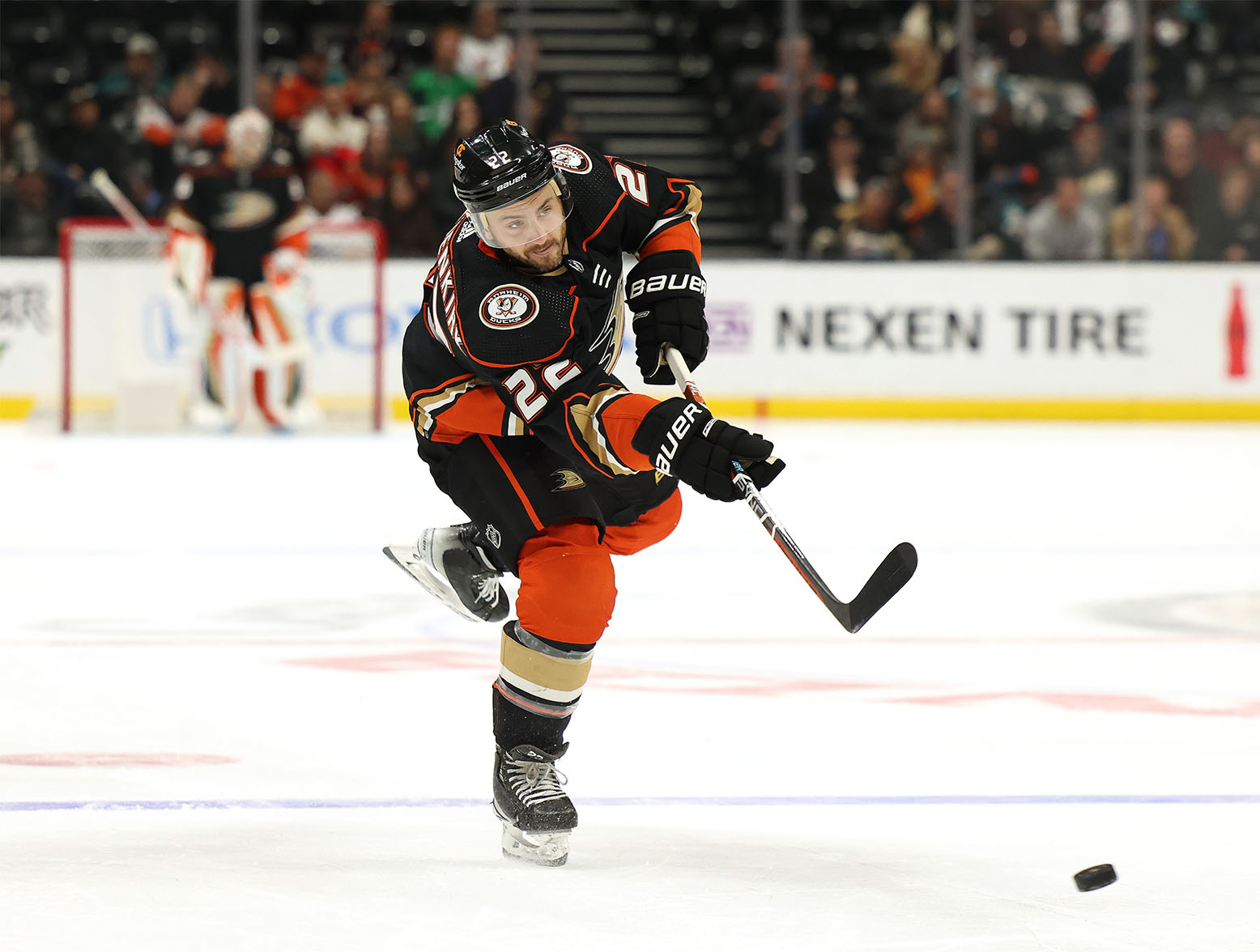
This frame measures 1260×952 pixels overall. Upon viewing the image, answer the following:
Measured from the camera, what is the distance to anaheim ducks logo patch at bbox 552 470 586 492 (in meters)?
2.70

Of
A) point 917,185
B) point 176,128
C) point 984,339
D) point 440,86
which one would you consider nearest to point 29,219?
point 176,128

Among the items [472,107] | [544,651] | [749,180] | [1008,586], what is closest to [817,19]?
[749,180]

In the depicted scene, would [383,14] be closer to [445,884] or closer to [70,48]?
[70,48]

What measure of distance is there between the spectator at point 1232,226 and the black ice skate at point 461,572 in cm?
805

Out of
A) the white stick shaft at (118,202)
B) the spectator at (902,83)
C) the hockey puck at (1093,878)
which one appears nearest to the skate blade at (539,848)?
the hockey puck at (1093,878)

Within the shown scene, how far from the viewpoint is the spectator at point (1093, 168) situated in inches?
402

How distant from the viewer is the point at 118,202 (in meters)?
9.55

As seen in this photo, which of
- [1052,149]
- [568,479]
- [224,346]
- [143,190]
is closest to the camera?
[568,479]

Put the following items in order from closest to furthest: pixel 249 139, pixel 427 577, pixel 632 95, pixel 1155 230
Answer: pixel 427 577
pixel 249 139
pixel 1155 230
pixel 632 95

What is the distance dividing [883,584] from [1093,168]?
8.22 metres

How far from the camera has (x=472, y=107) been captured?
10.3m

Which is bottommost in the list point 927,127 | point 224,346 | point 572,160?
point 224,346

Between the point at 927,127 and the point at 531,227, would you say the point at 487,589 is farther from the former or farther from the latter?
the point at 927,127

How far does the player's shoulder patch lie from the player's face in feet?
0.44
